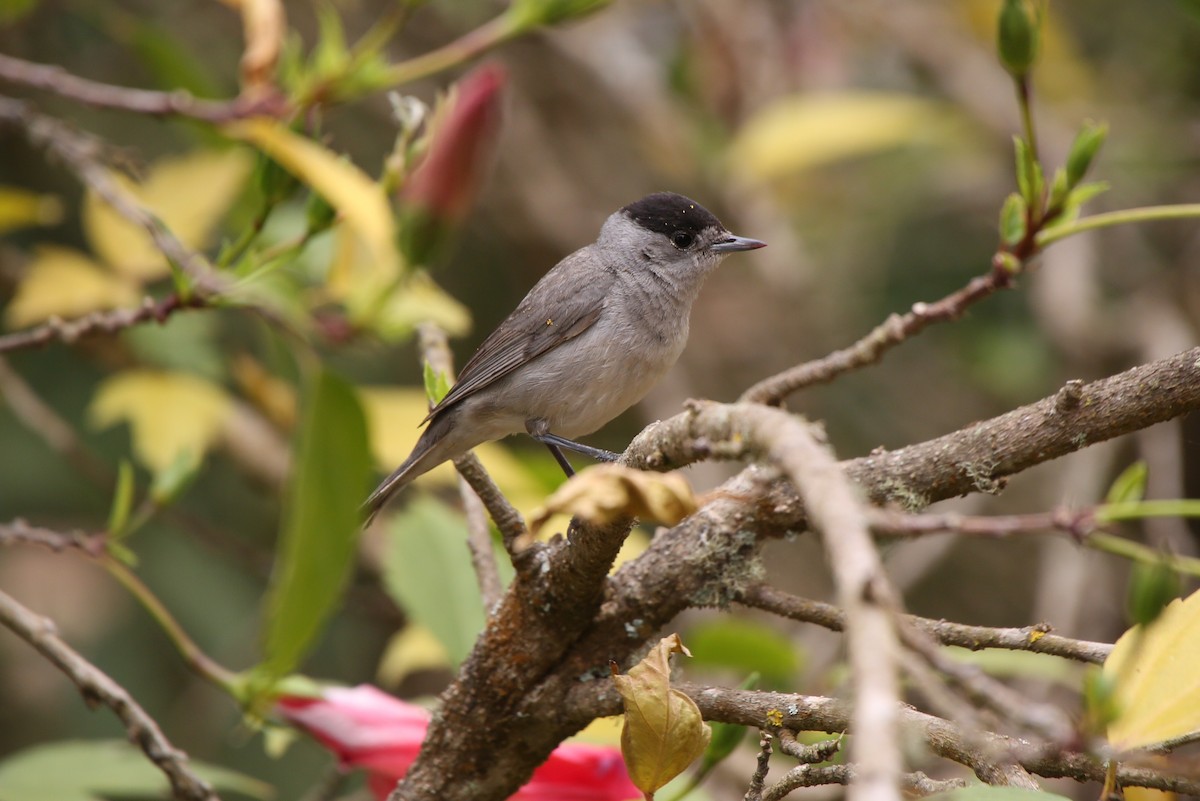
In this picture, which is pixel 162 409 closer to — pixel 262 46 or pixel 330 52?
pixel 262 46

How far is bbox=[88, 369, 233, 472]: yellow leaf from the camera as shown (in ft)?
11.5

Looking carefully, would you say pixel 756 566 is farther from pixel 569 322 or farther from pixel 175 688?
pixel 175 688

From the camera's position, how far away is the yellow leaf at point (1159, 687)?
53.6 inches

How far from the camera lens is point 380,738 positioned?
2131 millimetres

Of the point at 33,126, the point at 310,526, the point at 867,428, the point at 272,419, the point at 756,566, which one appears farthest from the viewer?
the point at 867,428

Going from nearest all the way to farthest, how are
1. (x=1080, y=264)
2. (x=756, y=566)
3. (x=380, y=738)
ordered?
(x=756, y=566) < (x=380, y=738) < (x=1080, y=264)

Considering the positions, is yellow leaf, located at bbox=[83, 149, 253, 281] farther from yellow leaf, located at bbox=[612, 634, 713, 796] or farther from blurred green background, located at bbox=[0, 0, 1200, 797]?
yellow leaf, located at bbox=[612, 634, 713, 796]

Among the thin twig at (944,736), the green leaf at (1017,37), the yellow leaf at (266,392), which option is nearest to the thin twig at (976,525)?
the thin twig at (944,736)

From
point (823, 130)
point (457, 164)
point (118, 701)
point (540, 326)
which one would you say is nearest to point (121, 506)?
point (118, 701)

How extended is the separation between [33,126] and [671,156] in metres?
3.63

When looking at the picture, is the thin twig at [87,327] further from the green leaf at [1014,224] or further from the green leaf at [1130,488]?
the green leaf at [1130,488]

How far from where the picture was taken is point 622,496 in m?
1.16

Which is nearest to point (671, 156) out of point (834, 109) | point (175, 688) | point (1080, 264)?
point (834, 109)

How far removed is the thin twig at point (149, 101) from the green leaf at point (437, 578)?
42.6 inches
